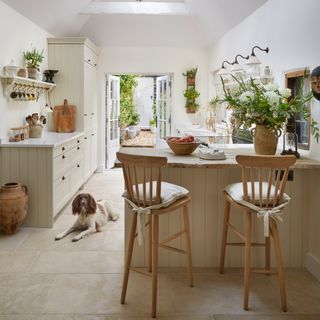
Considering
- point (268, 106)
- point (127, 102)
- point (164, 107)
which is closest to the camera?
point (268, 106)

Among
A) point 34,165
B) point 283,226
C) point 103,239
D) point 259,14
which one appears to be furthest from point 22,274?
point 259,14

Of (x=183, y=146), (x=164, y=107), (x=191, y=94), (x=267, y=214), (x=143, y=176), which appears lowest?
(x=267, y=214)

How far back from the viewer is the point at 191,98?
24.8 ft

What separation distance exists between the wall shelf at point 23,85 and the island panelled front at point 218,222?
7.34 ft

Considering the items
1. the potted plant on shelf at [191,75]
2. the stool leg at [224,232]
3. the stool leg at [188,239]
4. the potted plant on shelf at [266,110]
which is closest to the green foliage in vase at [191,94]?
the potted plant on shelf at [191,75]

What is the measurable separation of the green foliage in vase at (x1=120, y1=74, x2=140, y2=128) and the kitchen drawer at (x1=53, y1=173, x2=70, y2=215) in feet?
18.7

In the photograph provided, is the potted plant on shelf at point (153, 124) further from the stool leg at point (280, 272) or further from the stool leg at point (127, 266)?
the stool leg at point (280, 272)

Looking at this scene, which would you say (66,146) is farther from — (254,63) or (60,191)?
(254,63)

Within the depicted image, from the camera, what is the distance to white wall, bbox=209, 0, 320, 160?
3.00 meters

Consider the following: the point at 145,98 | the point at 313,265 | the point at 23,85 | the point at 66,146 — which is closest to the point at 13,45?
the point at 23,85

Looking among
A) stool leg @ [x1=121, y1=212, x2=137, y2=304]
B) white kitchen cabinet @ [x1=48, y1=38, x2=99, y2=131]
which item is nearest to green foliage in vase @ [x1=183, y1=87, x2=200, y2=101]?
white kitchen cabinet @ [x1=48, y1=38, x2=99, y2=131]

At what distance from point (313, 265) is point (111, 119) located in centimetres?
565

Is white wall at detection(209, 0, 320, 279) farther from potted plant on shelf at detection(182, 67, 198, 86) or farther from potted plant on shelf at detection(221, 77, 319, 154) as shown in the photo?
potted plant on shelf at detection(182, 67, 198, 86)

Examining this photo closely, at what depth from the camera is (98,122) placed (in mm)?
7559
